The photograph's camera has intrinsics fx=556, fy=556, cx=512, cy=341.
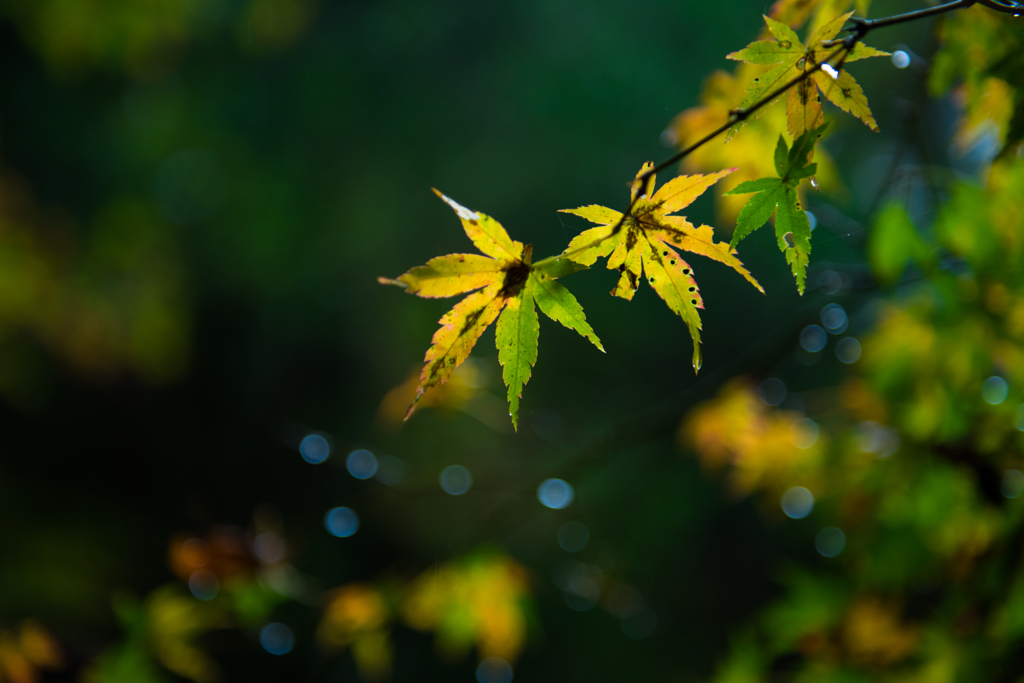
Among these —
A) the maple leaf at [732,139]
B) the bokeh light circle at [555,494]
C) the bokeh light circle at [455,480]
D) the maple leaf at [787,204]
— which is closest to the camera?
the maple leaf at [787,204]

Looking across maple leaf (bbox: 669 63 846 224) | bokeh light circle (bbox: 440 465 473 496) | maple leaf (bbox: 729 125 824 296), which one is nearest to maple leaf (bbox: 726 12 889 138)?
maple leaf (bbox: 729 125 824 296)

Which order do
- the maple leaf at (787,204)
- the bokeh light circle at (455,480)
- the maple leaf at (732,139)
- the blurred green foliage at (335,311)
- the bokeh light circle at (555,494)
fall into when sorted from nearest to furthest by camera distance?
the maple leaf at (787,204)
the maple leaf at (732,139)
the bokeh light circle at (555,494)
the bokeh light circle at (455,480)
the blurred green foliage at (335,311)

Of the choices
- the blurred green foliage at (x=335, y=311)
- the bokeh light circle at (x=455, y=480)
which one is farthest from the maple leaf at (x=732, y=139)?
the blurred green foliage at (x=335, y=311)

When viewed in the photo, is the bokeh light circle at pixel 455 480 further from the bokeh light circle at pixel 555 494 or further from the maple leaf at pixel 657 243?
the maple leaf at pixel 657 243

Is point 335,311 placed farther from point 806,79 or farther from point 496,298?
point 806,79

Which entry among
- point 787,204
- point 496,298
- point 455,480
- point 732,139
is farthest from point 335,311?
point 787,204

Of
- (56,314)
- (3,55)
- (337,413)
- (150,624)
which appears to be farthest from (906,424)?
(3,55)

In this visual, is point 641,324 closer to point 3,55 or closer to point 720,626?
point 720,626

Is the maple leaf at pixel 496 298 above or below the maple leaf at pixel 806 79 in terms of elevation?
below
